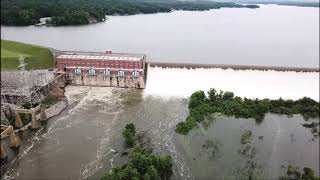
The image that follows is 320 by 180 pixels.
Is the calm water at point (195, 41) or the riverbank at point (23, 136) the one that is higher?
the calm water at point (195, 41)

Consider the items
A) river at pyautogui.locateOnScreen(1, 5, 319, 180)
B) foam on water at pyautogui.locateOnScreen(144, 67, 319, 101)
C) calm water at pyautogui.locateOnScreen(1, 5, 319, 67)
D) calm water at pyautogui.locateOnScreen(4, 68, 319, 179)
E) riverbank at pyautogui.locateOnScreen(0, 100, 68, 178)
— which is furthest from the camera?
calm water at pyautogui.locateOnScreen(1, 5, 319, 67)

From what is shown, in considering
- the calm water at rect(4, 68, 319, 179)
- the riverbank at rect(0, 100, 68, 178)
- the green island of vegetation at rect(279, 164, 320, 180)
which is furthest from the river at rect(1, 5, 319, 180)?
the green island of vegetation at rect(279, 164, 320, 180)

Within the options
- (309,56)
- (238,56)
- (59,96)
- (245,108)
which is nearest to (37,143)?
(59,96)

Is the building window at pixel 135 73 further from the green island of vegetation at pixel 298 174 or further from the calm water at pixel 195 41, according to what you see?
the green island of vegetation at pixel 298 174

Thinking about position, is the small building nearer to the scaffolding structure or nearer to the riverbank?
the riverbank

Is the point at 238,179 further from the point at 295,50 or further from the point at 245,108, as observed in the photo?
the point at 295,50

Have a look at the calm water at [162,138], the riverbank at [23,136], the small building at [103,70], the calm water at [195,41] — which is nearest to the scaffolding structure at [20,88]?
the riverbank at [23,136]
